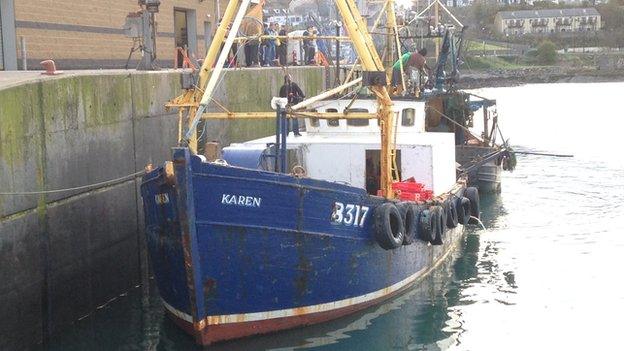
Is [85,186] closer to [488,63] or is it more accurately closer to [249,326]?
[249,326]

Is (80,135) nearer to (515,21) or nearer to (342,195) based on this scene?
(342,195)

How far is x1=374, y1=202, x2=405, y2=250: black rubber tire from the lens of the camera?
11.4 metres

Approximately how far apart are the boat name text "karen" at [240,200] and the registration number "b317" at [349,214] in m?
1.18

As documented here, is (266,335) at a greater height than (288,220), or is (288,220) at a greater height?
(288,220)

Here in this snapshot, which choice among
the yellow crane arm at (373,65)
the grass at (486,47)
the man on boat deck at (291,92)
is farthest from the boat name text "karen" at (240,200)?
the grass at (486,47)

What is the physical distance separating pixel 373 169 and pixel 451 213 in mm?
1516

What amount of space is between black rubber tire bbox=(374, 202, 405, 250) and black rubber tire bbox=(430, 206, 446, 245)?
142 cm

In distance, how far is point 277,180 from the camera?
33.9 feet

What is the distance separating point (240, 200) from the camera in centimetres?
1010

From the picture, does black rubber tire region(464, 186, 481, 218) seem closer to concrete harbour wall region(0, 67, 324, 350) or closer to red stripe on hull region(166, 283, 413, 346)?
red stripe on hull region(166, 283, 413, 346)

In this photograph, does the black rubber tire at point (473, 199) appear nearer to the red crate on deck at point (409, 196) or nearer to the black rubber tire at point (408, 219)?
the red crate on deck at point (409, 196)

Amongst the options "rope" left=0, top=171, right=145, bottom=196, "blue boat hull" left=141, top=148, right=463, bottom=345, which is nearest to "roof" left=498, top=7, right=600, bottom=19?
"rope" left=0, top=171, right=145, bottom=196

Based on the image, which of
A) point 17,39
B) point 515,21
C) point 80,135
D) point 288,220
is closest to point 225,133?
point 17,39

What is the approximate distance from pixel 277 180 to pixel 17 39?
24.8 feet
